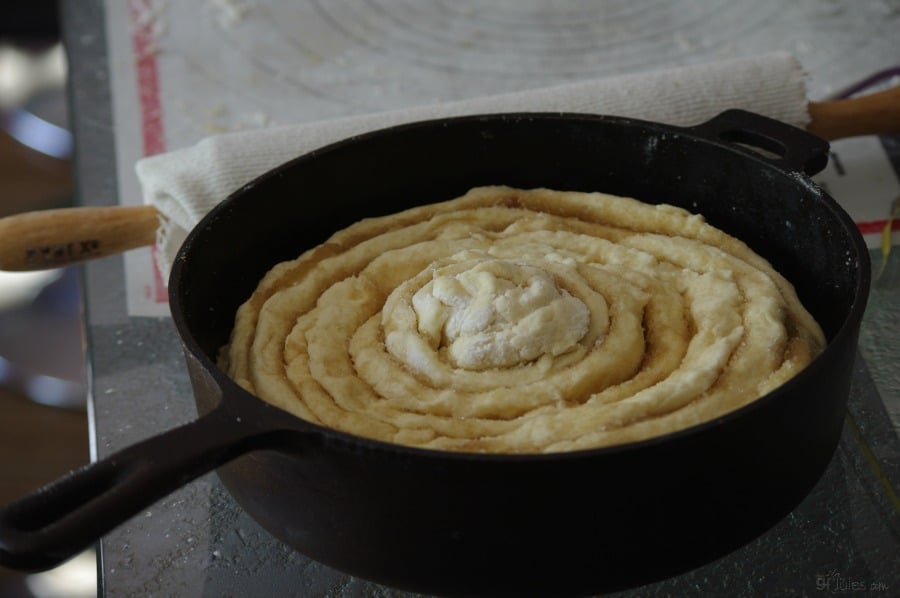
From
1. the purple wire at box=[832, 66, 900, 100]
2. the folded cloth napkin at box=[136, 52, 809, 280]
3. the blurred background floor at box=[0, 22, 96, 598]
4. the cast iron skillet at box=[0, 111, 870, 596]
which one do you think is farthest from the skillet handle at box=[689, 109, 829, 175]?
the blurred background floor at box=[0, 22, 96, 598]

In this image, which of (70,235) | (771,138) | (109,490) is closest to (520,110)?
(771,138)

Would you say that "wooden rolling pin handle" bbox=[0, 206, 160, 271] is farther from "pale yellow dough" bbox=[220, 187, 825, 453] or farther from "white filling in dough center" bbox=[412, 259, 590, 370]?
"white filling in dough center" bbox=[412, 259, 590, 370]

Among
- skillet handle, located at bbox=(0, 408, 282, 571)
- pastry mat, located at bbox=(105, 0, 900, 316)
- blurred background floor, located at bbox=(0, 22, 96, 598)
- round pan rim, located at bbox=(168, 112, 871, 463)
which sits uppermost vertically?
round pan rim, located at bbox=(168, 112, 871, 463)

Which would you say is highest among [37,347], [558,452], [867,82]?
[558,452]

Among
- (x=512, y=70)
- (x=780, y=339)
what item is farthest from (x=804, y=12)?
(x=780, y=339)

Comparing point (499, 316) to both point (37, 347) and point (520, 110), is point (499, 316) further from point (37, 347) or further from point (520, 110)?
point (37, 347)

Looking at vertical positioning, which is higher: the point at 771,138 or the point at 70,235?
the point at 771,138
